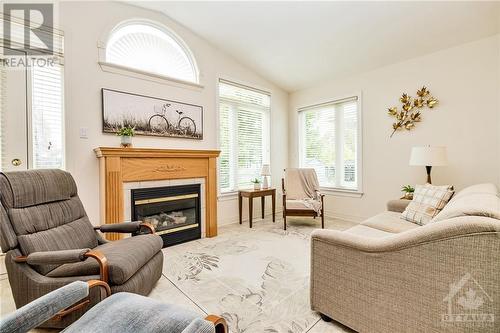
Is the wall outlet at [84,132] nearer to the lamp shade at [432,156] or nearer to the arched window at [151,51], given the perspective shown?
the arched window at [151,51]

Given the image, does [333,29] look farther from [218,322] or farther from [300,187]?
[218,322]

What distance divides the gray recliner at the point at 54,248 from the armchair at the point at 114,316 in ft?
1.39

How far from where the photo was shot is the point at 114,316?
1.04 metres

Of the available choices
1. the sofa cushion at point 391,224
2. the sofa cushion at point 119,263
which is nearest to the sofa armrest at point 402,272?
the sofa cushion at point 391,224

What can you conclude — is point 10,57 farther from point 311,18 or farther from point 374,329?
point 374,329

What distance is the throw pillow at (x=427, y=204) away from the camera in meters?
2.37

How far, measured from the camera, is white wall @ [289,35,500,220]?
2.96 meters

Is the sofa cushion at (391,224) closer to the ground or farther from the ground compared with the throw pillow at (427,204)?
closer to the ground

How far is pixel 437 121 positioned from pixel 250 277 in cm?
332

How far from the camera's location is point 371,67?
3879mm

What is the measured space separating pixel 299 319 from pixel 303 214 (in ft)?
7.27

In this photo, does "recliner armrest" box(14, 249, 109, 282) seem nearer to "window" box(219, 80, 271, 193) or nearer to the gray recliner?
the gray recliner

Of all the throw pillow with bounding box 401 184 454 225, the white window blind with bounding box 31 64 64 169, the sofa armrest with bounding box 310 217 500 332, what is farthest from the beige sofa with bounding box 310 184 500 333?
the white window blind with bounding box 31 64 64 169

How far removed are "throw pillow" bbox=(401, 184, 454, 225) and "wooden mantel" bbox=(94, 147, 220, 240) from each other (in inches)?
97.7
